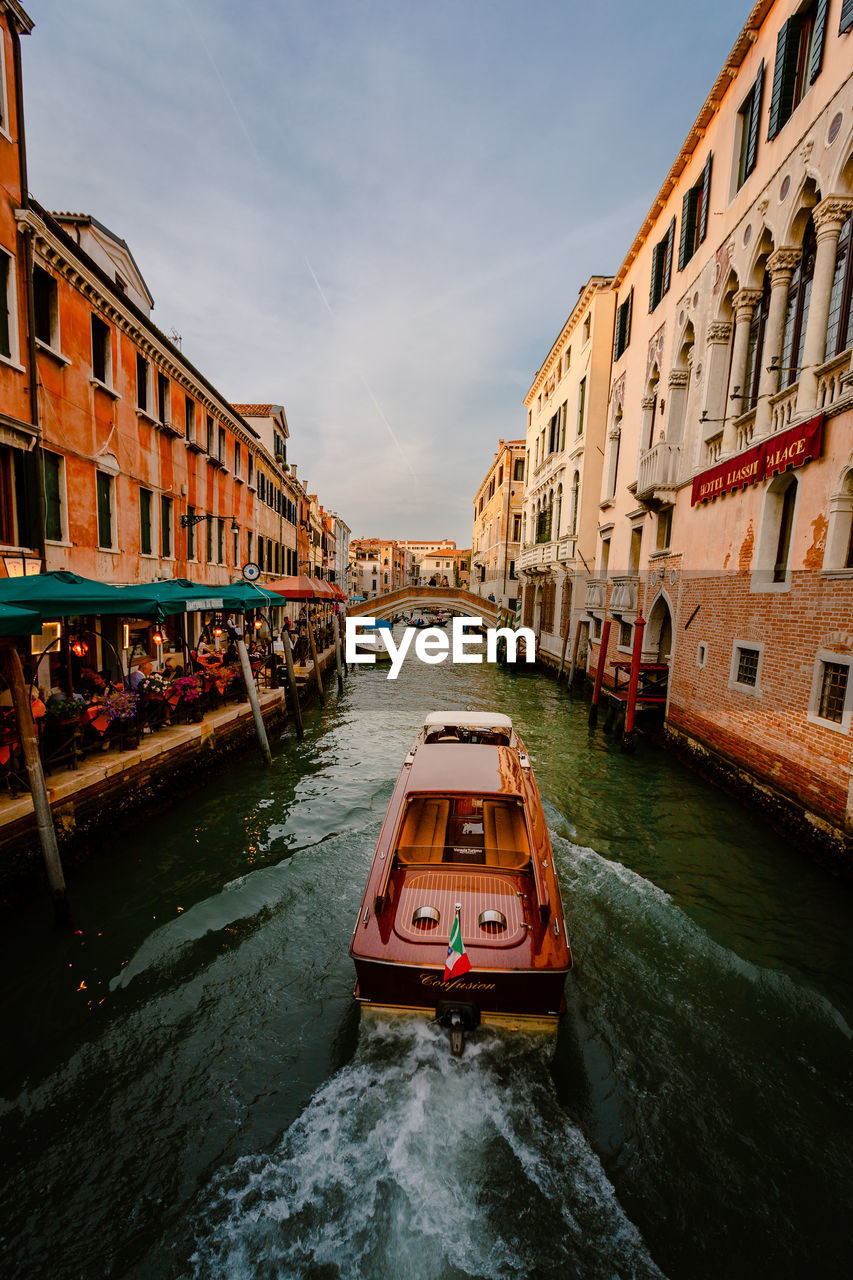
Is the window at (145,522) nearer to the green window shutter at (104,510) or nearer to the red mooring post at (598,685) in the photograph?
the green window shutter at (104,510)

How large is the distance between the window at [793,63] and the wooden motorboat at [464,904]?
38.2 feet

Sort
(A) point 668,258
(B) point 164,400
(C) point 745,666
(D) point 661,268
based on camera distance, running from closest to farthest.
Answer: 1. (C) point 745,666
2. (B) point 164,400
3. (A) point 668,258
4. (D) point 661,268

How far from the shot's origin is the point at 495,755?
6113mm

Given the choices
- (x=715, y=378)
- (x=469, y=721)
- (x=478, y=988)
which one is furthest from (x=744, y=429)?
(x=478, y=988)

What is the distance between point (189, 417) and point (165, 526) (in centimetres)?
379

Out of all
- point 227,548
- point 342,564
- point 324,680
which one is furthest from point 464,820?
point 342,564

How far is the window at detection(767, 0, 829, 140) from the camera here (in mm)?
8836

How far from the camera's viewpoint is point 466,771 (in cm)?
563

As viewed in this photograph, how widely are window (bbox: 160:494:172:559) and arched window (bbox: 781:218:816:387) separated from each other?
1350 cm

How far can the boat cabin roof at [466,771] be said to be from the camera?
521 centimetres

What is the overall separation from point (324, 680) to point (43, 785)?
57.0 feet

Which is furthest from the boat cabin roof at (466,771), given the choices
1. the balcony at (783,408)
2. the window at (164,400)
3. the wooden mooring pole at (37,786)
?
the window at (164,400)

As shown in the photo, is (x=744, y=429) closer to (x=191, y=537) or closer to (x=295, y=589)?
(x=295, y=589)

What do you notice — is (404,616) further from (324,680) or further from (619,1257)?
(619,1257)
